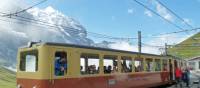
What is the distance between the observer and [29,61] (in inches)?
594

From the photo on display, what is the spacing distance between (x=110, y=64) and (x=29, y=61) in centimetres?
427

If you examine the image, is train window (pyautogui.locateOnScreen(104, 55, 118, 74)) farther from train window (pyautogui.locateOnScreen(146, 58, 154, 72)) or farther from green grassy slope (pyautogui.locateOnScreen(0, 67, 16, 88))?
green grassy slope (pyautogui.locateOnScreen(0, 67, 16, 88))

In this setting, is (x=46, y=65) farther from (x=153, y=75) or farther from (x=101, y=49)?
(x=153, y=75)

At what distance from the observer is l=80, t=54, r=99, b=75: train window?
1533cm

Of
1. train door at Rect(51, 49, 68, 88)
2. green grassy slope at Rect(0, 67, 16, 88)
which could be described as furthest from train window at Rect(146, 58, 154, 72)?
green grassy slope at Rect(0, 67, 16, 88)

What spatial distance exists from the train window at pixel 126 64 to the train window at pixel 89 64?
8.69 ft

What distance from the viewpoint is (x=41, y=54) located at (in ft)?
45.4

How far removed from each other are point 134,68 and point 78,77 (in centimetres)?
588

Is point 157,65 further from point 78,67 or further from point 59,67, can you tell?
point 59,67

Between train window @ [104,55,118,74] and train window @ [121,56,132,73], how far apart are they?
2.52 ft

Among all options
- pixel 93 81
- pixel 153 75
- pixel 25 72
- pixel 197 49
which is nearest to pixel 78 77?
pixel 93 81

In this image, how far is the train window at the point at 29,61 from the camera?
14.5 metres

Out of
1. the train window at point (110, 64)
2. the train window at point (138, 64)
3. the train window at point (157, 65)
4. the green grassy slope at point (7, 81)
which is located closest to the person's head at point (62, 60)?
the train window at point (110, 64)

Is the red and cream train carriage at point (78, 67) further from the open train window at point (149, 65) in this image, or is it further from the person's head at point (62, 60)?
the open train window at point (149, 65)
